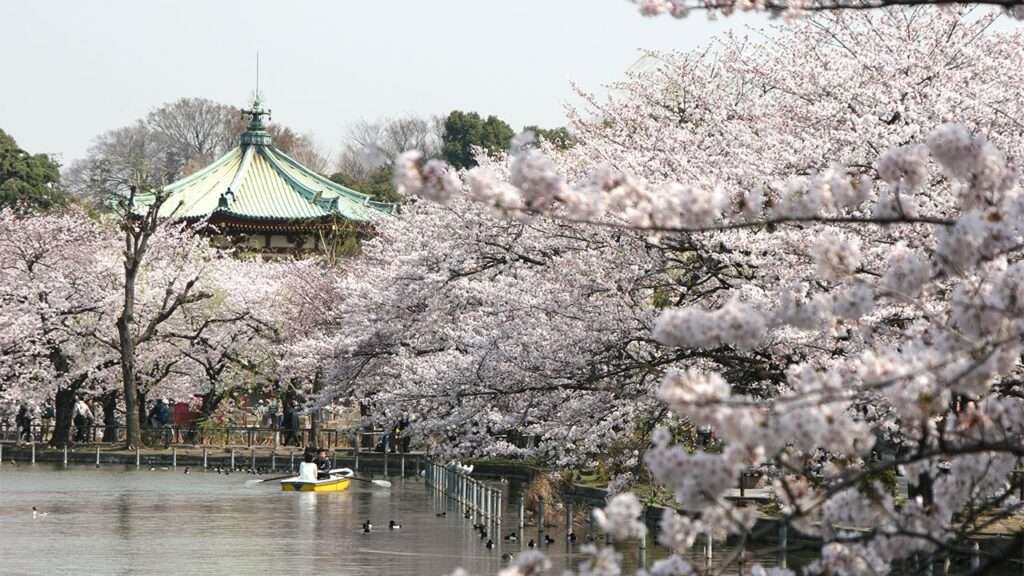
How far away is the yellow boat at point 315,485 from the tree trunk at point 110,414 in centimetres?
1348

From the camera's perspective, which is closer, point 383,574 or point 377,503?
point 383,574

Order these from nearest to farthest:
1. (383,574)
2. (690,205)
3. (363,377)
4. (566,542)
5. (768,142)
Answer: (690,205) < (768,142) < (383,574) < (566,542) < (363,377)

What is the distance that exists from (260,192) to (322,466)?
28.5 meters

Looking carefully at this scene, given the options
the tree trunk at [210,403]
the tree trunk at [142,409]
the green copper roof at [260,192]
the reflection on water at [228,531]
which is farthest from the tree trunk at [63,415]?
the green copper roof at [260,192]

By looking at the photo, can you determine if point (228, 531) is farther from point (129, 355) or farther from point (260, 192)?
point (260, 192)

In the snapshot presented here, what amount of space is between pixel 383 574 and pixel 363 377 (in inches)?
406

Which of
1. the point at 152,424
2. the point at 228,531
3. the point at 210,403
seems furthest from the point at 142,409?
the point at 228,531

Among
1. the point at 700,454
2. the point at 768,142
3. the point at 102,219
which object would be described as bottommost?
the point at 700,454

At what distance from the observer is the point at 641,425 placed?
19.6m

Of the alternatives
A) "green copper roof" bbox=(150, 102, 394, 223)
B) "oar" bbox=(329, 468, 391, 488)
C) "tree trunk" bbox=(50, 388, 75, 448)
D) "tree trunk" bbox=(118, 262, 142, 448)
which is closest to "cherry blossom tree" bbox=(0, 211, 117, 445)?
"tree trunk" bbox=(50, 388, 75, 448)

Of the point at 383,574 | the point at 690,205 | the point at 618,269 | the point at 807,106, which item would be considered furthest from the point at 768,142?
the point at 690,205

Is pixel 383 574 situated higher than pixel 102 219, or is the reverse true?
pixel 102 219

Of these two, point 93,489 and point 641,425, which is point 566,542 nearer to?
point 641,425

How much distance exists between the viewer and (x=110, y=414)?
46844mm
